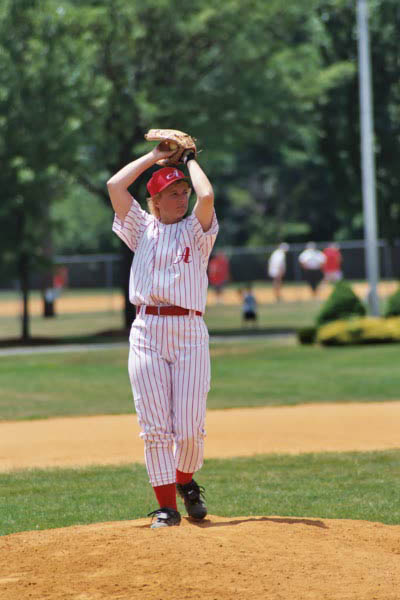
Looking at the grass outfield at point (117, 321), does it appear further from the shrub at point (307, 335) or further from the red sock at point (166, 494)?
the red sock at point (166, 494)

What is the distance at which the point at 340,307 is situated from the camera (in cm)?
2125

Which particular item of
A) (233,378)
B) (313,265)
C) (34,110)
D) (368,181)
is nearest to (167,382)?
(233,378)

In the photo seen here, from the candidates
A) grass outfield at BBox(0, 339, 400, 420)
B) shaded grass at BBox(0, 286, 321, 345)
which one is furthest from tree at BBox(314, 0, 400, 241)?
grass outfield at BBox(0, 339, 400, 420)

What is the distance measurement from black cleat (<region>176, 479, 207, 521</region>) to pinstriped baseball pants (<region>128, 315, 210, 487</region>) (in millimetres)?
211

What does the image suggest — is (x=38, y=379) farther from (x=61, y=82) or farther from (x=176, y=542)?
(x=176, y=542)

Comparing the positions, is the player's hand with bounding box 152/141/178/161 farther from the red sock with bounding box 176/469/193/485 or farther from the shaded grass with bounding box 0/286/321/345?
the shaded grass with bounding box 0/286/321/345

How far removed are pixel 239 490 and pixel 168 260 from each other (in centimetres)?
245

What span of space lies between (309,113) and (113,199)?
2352 centimetres

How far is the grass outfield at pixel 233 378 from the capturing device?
43.2 feet

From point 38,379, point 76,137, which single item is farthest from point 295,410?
point 76,137

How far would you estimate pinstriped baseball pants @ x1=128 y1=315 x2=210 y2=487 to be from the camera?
5.57m

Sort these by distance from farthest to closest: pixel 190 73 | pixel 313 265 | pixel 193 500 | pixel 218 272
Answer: pixel 218 272, pixel 313 265, pixel 190 73, pixel 193 500

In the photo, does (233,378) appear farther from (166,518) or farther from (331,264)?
(331,264)

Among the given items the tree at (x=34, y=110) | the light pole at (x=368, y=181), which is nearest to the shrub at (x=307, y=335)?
the light pole at (x=368, y=181)
